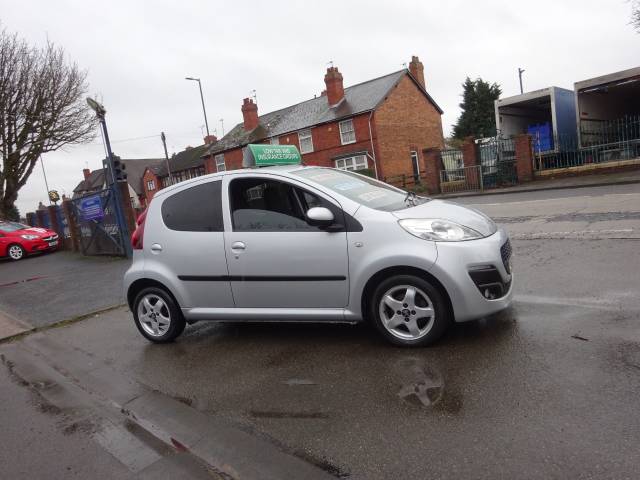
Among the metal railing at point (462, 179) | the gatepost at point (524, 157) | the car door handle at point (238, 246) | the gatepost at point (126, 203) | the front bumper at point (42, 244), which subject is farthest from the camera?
the metal railing at point (462, 179)

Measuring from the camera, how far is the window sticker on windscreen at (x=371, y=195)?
453 centimetres

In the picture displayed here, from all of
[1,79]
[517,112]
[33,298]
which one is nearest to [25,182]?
[1,79]

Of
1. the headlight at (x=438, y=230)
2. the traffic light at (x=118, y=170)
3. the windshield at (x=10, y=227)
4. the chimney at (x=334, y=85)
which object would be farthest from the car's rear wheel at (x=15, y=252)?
the chimney at (x=334, y=85)

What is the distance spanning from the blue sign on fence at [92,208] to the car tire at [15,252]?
4197 millimetres

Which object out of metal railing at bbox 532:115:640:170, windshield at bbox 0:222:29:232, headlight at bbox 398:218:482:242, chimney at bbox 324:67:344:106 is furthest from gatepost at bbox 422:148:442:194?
headlight at bbox 398:218:482:242

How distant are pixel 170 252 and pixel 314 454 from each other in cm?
282

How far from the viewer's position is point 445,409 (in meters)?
3.17

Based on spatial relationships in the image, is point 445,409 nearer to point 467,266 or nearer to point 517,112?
point 467,266

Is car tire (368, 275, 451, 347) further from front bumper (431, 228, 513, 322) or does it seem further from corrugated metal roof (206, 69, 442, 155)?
corrugated metal roof (206, 69, 442, 155)

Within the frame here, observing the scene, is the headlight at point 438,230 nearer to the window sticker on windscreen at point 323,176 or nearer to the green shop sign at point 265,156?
the window sticker on windscreen at point 323,176

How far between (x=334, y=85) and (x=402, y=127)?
5869 mm

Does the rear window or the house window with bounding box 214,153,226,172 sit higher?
the house window with bounding box 214,153,226,172

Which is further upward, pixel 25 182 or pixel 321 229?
pixel 25 182

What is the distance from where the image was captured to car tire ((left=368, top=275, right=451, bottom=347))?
3.98 meters
